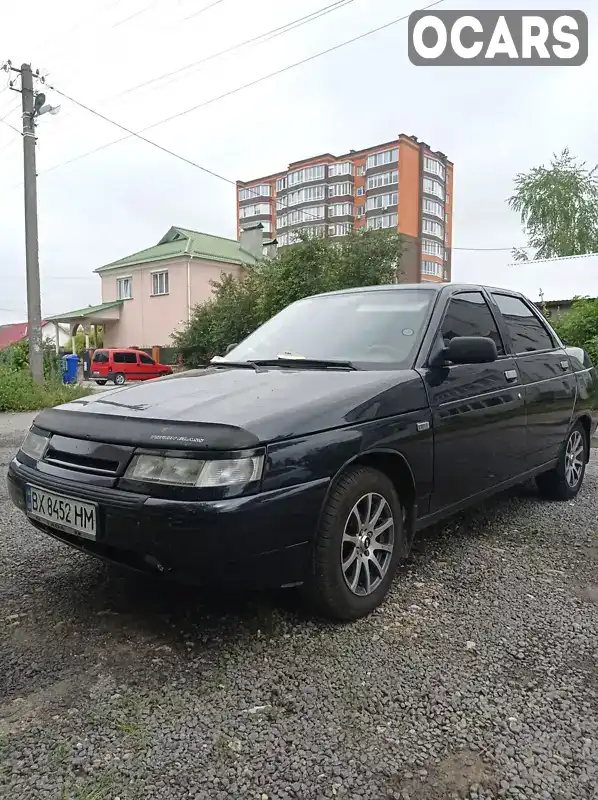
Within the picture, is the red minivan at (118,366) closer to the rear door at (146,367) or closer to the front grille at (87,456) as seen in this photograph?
the rear door at (146,367)

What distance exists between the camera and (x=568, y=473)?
15.4 ft

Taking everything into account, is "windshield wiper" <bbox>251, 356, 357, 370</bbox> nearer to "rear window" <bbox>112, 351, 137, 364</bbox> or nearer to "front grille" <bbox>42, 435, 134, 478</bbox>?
"front grille" <bbox>42, 435, 134, 478</bbox>

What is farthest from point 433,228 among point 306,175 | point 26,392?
point 26,392

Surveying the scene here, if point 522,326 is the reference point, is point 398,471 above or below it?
below

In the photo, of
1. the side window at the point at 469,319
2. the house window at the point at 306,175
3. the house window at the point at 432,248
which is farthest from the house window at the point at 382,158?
the side window at the point at 469,319

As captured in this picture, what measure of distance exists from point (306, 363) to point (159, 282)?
31902 millimetres

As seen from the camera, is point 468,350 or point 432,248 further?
point 432,248

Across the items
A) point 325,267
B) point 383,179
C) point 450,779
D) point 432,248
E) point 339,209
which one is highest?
point 383,179

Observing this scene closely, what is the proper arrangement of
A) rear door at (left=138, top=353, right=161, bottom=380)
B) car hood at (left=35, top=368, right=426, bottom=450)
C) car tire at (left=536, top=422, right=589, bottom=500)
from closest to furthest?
car hood at (left=35, top=368, right=426, bottom=450) → car tire at (left=536, top=422, right=589, bottom=500) → rear door at (left=138, top=353, right=161, bottom=380)

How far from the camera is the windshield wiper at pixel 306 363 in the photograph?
10.3 feet

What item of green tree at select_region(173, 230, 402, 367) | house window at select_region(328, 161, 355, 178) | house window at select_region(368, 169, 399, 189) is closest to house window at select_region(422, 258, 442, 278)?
house window at select_region(368, 169, 399, 189)

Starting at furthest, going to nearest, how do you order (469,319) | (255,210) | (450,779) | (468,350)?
(255,210) < (469,319) < (468,350) < (450,779)

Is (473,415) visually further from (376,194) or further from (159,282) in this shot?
(376,194)

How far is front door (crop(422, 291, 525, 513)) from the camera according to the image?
3113mm
